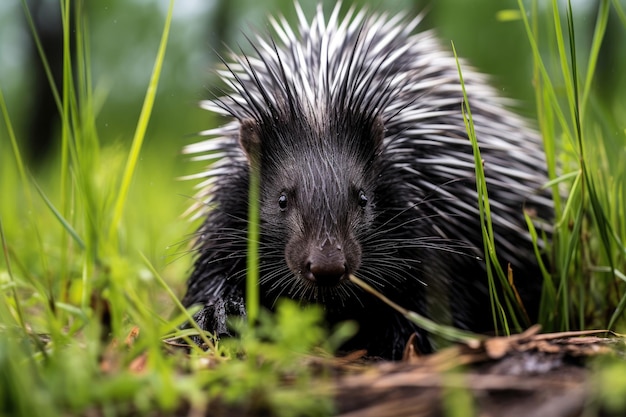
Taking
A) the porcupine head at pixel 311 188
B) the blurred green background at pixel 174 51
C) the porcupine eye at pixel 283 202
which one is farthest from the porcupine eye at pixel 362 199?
the blurred green background at pixel 174 51

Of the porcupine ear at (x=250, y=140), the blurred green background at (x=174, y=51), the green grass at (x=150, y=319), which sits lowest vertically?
the green grass at (x=150, y=319)

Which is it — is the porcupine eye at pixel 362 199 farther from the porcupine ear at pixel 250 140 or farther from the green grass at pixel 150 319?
the green grass at pixel 150 319

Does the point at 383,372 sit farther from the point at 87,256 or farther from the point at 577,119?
the point at 577,119

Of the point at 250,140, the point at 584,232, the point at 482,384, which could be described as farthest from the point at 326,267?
the point at 584,232

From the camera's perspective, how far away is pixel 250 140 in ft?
13.8

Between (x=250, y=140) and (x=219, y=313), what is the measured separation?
3.16 ft

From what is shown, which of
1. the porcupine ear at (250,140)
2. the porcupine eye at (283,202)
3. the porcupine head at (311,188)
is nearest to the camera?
the porcupine head at (311,188)

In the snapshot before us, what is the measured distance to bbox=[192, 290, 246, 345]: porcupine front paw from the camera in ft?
12.9

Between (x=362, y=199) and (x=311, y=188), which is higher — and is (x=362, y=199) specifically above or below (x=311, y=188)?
below

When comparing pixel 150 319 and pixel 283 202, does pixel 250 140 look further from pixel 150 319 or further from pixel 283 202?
pixel 150 319

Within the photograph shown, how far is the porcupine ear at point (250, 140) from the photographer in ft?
13.6

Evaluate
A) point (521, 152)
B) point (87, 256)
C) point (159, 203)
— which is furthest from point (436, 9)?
point (87, 256)

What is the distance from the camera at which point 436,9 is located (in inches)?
672

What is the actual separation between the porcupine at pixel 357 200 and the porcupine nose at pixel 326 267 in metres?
0.02
